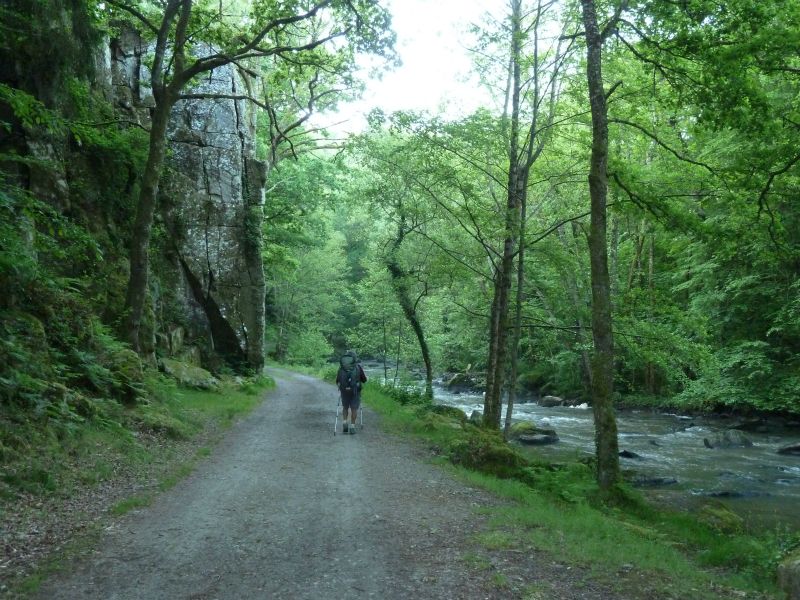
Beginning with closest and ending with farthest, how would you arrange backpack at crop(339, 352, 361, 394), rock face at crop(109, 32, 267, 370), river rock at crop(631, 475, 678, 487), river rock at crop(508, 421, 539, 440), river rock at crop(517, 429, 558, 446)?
backpack at crop(339, 352, 361, 394) < river rock at crop(631, 475, 678, 487) < river rock at crop(517, 429, 558, 446) < river rock at crop(508, 421, 539, 440) < rock face at crop(109, 32, 267, 370)

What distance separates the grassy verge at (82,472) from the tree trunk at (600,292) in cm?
617

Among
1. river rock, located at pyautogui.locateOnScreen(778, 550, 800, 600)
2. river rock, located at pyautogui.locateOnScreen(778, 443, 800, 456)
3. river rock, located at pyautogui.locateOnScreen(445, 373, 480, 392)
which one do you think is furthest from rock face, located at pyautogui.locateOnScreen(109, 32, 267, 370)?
river rock, located at pyautogui.locateOnScreen(445, 373, 480, 392)

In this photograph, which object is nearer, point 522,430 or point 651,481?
point 651,481

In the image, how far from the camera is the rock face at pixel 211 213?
19.5 m

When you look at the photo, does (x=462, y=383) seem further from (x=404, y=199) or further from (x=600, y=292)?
(x=600, y=292)

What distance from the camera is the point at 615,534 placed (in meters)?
6.52

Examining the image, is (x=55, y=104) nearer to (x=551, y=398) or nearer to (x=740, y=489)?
(x=740, y=489)

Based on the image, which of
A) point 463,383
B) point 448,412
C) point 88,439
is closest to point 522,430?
point 448,412

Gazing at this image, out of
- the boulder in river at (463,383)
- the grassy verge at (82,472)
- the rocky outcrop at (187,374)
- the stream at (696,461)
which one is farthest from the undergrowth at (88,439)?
the boulder in river at (463,383)

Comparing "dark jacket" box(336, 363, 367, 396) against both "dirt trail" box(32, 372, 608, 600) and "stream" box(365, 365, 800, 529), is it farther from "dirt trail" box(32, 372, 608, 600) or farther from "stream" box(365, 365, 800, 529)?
"stream" box(365, 365, 800, 529)

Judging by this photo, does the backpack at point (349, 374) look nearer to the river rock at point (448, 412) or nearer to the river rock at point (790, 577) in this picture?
the river rock at point (448, 412)

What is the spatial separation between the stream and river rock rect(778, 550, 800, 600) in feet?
20.0

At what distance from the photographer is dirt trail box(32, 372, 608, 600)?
4.61 m

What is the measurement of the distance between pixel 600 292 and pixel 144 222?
9.19 m
